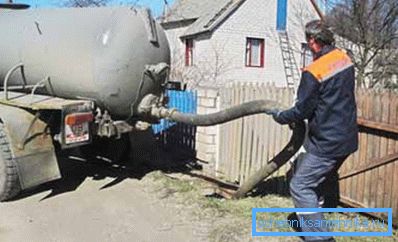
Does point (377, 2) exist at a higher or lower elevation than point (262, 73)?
higher

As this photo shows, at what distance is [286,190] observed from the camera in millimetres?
6754

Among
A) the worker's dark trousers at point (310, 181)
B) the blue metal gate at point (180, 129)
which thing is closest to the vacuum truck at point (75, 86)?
the worker's dark trousers at point (310, 181)

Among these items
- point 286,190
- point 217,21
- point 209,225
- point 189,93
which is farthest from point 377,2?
point 209,225

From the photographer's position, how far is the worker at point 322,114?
4328 mm

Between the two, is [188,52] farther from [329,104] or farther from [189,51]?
[329,104]

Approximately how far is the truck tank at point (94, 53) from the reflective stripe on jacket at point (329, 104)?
278 cm

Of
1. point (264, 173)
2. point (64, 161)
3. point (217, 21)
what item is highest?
point (217, 21)

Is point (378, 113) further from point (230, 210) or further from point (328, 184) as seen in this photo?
point (230, 210)

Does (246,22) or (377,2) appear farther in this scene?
(246,22)

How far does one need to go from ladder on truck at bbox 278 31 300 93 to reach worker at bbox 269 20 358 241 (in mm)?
23069

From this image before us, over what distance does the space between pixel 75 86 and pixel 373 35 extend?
594 inches

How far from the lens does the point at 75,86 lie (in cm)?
668

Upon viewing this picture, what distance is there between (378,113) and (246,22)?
21239 millimetres

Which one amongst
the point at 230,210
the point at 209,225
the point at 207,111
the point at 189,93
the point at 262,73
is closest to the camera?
the point at 209,225
